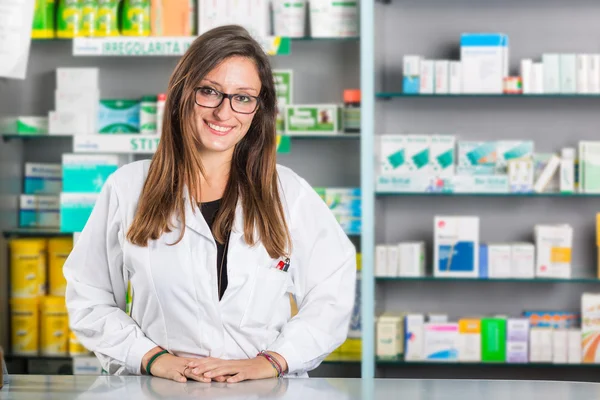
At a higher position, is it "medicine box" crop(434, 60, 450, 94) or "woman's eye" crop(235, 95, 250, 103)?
"medicine box" crop(434, 60, 450, 94)

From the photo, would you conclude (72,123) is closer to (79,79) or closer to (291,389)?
(79,79)

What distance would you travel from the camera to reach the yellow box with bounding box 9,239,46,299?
13.8 ft

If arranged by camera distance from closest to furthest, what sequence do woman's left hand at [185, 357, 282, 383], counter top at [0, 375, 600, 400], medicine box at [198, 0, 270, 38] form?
counter top at [0, 375, 600, 400] < woman's left hand at [185, 357, 282, 383] < medicine box at [198, 0, 270, 38]

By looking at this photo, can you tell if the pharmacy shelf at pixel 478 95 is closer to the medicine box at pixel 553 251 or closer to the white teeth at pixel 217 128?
the medicine box at pixel 553 251

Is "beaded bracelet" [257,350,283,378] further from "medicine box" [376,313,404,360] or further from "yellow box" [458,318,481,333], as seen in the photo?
"yellow box" [458,318,481,333]

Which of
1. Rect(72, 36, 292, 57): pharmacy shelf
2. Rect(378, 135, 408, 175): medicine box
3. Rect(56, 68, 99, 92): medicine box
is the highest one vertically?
Rect(72, 36, 292, 57): pharmacy shelf

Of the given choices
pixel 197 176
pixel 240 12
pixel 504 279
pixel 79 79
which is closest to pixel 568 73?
pixel 504 279

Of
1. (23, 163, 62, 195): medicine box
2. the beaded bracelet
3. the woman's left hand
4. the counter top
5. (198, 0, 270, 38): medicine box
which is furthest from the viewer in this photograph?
(23, 163, 62, 195): medicine box

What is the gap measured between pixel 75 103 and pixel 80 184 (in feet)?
1.38

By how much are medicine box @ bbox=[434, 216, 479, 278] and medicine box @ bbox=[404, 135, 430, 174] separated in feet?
0.94

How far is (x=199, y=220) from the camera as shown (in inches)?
77.0

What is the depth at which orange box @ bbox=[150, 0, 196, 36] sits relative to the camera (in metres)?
4.12

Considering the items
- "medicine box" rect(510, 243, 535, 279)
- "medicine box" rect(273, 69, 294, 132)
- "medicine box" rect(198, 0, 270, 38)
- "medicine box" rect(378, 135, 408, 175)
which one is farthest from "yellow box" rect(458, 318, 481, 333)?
"medicine box" rect(198, 0, 270, 38)

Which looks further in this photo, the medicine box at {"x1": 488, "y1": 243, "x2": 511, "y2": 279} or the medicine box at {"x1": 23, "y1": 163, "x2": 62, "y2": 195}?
the medicine box at {"x1": 23, "y1": 163, "x2": 62, "y2": 195}
